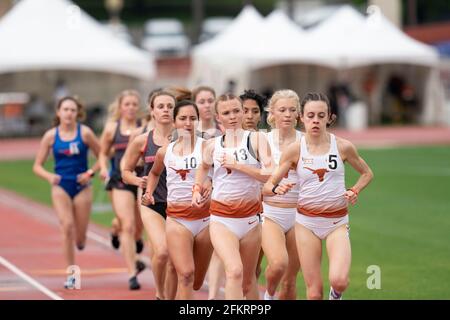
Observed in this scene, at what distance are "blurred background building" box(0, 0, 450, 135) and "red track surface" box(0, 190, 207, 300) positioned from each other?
2245 centimetres

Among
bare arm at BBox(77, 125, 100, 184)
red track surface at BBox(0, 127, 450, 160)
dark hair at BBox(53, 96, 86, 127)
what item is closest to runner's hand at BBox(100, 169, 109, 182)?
bare arm at BBox(77, 125, 100, 184)

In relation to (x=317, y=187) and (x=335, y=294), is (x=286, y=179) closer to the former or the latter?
(x=317, y=187)

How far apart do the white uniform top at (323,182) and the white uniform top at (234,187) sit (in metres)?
0.47

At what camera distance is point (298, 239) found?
1128 cm

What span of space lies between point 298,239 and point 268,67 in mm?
42701

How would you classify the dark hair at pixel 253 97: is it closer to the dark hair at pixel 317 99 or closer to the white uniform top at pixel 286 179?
the white uniform top at pixel 286 179

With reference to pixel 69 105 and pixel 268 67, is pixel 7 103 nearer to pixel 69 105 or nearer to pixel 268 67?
pixel 268 67

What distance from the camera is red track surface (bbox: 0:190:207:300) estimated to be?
14750 millimetres

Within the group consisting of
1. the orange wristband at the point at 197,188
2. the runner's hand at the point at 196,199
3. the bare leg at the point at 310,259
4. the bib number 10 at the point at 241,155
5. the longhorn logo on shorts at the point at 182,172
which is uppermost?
the bib number 10 at the point at 241,155

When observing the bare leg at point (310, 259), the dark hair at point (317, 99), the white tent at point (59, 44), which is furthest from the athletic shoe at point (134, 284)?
the white tent at point (59, 44)

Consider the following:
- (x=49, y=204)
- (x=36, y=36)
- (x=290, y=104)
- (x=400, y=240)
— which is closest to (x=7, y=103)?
(x=36, y=36)

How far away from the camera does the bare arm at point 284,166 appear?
1120 cm

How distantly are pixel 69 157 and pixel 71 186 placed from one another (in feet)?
1.27

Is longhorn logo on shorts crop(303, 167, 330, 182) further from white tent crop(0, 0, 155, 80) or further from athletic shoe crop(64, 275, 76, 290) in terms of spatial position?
white tent crop(0, 0, 155, 80)
